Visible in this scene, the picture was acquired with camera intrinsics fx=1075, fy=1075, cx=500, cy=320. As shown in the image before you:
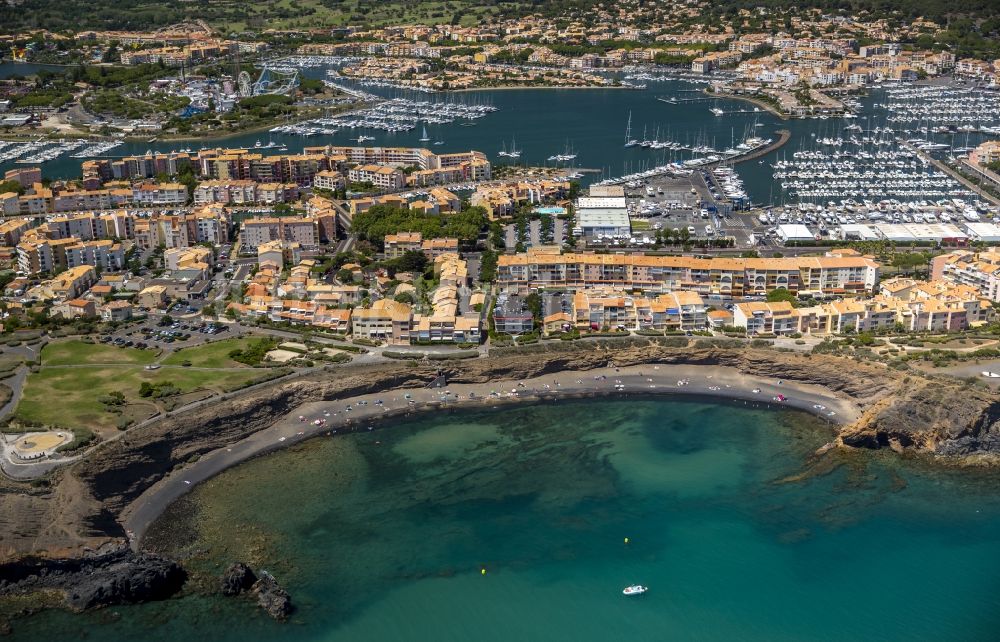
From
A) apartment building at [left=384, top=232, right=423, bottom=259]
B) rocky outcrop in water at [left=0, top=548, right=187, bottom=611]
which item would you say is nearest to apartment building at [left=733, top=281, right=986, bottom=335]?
apartment building at [left=384, top=232, right=423, bottom=259]

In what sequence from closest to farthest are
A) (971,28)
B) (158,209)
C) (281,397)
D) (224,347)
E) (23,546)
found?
(23,546) → (281,397) → (224,347) → (158,209) → (971,28)

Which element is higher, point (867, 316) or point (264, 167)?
point (264, 167)

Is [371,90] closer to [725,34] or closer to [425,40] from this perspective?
[425,40]

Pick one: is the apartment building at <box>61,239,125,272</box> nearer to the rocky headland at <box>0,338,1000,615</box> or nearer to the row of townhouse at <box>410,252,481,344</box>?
the row of townhouse at <box>410,252,481,344</box>

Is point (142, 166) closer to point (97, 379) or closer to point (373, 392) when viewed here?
point (97, 379)

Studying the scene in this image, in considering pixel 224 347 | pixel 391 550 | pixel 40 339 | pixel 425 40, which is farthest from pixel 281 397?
pixel 425 40

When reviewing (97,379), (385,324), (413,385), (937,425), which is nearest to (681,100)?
(385,324)
